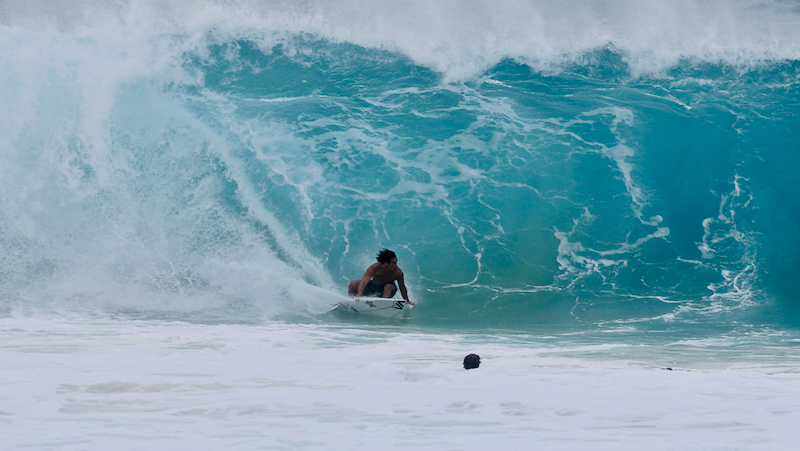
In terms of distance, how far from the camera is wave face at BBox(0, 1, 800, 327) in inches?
374

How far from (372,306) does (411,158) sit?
4389 millimetres

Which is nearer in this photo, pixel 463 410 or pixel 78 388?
pixel 463 410

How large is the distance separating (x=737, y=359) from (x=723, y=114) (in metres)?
8.13

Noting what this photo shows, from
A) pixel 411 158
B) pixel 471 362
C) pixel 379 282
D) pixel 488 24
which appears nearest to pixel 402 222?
pixel 411 158

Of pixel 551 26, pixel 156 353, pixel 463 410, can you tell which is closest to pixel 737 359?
pixel 463 410

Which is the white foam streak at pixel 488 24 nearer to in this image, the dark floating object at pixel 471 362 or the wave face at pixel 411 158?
the wave face at pixel 411 158

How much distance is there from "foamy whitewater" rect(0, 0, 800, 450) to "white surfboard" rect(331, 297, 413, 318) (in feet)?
0.72

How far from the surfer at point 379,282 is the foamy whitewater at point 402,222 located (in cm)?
35

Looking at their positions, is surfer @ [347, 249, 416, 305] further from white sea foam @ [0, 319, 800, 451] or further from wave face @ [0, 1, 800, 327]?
white sea foam @ [0, 319, 800, 451]

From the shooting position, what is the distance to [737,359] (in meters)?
6.17

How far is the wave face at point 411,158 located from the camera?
31.1 feet

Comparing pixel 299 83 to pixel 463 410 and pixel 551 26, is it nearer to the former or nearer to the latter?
pixel 551 26

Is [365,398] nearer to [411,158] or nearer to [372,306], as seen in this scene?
[372,306]

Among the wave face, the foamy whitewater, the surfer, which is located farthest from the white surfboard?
the wave face
